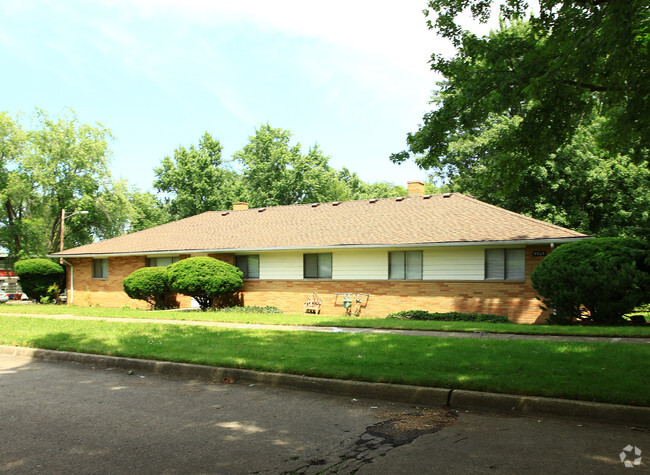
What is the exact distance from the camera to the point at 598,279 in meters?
12.8

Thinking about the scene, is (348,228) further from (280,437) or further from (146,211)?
(146,211)

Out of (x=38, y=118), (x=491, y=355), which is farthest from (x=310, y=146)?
(x=491, y=355)

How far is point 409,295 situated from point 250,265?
768 centimetres

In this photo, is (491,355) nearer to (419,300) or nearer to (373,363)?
(373,363)

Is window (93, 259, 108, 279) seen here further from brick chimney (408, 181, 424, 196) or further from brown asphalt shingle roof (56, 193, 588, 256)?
brick chimney (408, 181, 424, 196)

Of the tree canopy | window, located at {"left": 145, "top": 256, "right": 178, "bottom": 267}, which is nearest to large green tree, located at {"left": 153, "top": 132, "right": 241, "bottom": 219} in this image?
the tree canopy

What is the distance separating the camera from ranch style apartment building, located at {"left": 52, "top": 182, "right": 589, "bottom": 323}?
1791 centimetres

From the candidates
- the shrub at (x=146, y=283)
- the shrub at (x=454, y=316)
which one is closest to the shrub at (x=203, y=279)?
the shrub at (x=146, y=283)

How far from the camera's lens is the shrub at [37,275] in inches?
1086

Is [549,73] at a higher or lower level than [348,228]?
higher

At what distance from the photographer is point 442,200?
2397 centimetres

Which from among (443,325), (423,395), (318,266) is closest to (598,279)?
(443,325)

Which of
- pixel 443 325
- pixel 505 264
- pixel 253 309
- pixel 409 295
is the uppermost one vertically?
pixel 505 264

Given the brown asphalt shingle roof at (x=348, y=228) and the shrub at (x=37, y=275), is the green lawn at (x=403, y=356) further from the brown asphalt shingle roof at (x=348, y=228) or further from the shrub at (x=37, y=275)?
the shrub at (x=37, y=275)
